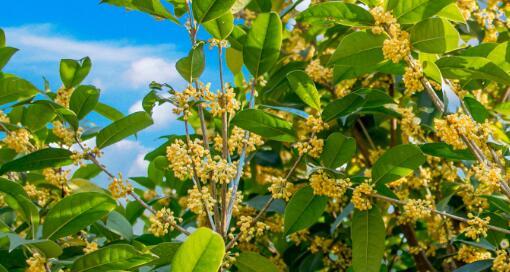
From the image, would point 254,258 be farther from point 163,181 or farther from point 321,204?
point 163,181

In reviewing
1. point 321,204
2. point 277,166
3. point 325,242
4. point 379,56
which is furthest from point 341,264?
point 379,56

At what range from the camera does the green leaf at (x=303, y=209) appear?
209 cm

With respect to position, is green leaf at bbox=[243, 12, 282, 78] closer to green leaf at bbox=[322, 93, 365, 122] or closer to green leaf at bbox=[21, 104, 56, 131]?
green leaf at bbox=[322, 93, 365, 122]

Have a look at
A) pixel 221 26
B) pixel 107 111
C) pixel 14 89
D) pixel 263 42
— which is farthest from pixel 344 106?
pixel 107 111

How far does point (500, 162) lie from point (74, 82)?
5.18ft

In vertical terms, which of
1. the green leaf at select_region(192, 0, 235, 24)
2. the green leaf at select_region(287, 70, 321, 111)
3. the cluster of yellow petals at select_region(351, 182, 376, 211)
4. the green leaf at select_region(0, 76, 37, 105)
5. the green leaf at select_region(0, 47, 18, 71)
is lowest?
the cluster of yellow petals at select_region(351, 182, 376, 211)

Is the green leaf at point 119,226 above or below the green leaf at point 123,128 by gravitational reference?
below

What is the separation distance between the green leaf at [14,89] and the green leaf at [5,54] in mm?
115

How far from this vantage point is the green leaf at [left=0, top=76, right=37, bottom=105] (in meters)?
2.28

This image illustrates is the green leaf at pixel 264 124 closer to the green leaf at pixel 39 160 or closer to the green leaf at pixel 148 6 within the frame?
the green leaf at pixel 148 6

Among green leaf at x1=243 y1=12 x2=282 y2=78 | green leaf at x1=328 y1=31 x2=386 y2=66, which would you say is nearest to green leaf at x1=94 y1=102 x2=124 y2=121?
green leaf at x1=243 y1=12 x2=282 y2=78

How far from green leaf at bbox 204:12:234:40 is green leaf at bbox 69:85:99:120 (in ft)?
1.55

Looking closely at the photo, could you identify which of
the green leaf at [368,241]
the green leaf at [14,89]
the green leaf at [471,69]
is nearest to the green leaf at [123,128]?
the green leaf at [14,89]

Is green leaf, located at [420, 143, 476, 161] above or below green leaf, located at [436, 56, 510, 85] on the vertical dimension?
below
